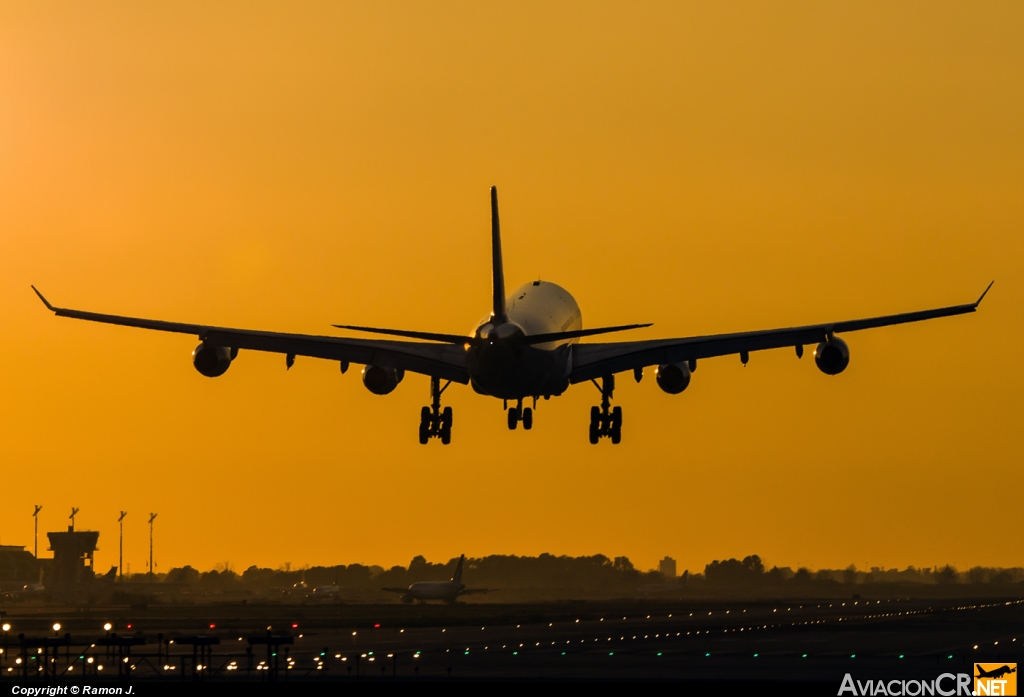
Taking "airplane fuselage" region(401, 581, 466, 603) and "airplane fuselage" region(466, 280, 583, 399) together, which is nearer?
"airplane fuselage" region(466, 280, 583, 399)

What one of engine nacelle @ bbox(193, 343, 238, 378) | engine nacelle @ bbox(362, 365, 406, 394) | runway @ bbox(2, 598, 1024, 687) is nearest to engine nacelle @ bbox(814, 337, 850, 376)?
runway @ bbox(2, 598, 1024, 687)

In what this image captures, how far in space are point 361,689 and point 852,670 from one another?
2035 centimetres

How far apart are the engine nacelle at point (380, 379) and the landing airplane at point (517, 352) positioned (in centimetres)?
4

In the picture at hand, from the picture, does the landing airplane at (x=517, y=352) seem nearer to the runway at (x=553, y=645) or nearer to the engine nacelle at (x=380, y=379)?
the engine nacelle at (x=380, y=379)

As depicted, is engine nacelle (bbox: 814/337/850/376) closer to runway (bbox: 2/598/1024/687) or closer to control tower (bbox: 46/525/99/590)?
runway (bbox: 2/598/1024/687)

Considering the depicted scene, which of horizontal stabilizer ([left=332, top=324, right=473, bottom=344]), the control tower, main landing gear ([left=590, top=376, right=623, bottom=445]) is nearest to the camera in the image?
horizontal stabilizer ([left=332, top=324, right=473, bottom=344])

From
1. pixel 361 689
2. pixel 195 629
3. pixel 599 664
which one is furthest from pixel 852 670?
pixel 195 629

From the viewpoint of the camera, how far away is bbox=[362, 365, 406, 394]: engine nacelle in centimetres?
6562

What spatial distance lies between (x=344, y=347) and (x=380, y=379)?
407 cm

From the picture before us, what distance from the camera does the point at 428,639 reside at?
258 feet

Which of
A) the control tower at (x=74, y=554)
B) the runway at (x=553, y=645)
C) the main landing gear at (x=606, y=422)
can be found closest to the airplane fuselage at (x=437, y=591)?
the runway at (x=553, y=645)

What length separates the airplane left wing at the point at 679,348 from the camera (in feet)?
203

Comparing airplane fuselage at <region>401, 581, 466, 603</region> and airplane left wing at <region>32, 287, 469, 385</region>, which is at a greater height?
airplane left wing at <region>32, 287, 469, 385</region>

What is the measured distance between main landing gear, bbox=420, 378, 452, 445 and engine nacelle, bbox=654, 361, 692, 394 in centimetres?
924
